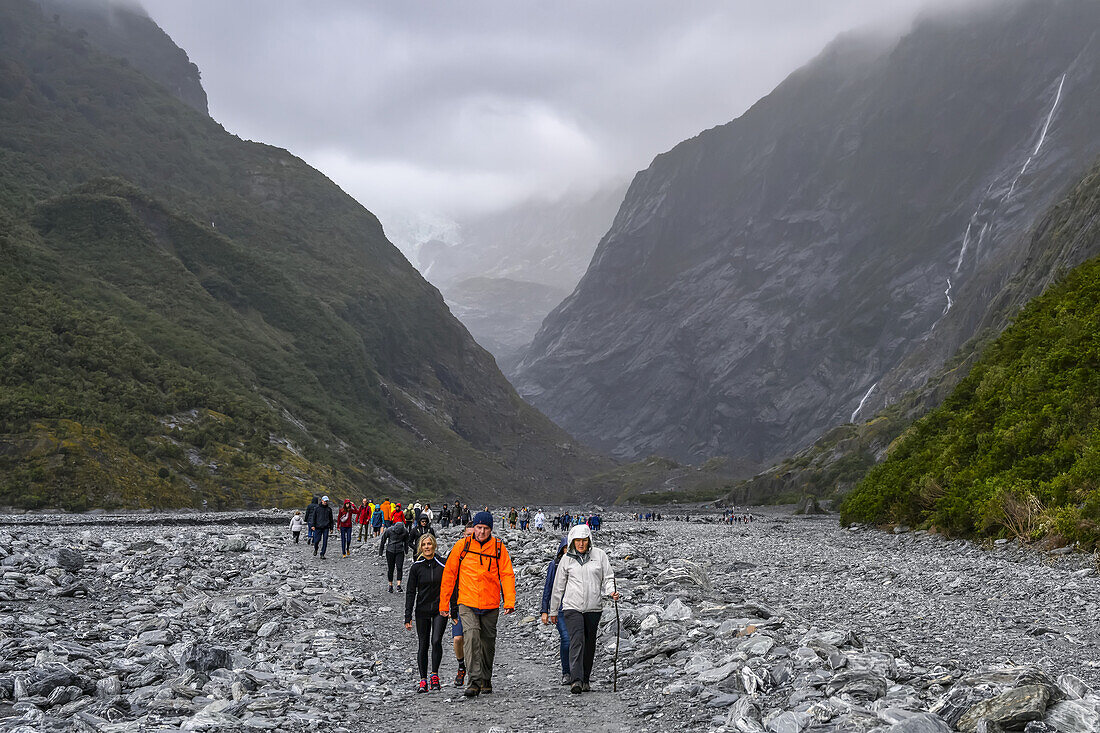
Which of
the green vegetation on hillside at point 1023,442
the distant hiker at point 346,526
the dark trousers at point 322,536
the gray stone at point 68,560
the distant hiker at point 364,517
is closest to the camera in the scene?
the gray stone at point 68,560

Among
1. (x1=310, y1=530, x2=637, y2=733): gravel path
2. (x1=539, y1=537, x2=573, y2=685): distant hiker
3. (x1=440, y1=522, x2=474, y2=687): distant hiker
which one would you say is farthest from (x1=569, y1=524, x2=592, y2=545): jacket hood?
(x1=310, y1=530, x2=637, y2=733): gravel path

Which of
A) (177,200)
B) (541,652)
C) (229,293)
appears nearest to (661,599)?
(541,652)

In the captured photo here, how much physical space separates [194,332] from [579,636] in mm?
110956

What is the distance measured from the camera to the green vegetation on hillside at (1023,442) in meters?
23.8

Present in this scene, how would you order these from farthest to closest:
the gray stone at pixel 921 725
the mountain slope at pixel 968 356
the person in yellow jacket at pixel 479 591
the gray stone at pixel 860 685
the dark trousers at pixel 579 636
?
the mountain slope at pixel 968 356 < the person in yellow jacket at pixel 479 591 < the dark trousers at pixel 579 636 < the gray stone at pixel 860 685 < the gray stone at pixel 921 725

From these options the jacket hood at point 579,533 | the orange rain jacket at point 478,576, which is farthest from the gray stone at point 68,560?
the jacket hood at point 579,533

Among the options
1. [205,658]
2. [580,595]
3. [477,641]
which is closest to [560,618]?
[580,595]

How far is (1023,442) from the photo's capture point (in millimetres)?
29031

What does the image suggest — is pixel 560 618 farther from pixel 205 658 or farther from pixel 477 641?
pixel 205 658

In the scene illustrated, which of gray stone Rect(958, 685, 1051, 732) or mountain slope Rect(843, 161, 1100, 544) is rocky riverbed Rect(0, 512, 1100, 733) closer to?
gray stone Rect(958, 685, 1051, 732)

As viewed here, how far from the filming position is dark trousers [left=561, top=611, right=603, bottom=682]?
11141 mm

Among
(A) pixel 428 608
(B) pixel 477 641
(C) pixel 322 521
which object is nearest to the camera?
(B) pixel 477 641

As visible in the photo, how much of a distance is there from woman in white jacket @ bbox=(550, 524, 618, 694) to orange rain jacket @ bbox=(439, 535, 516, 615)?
0.74 m

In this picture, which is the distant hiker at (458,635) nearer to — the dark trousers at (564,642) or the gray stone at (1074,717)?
the dark trousers at (564,642)
